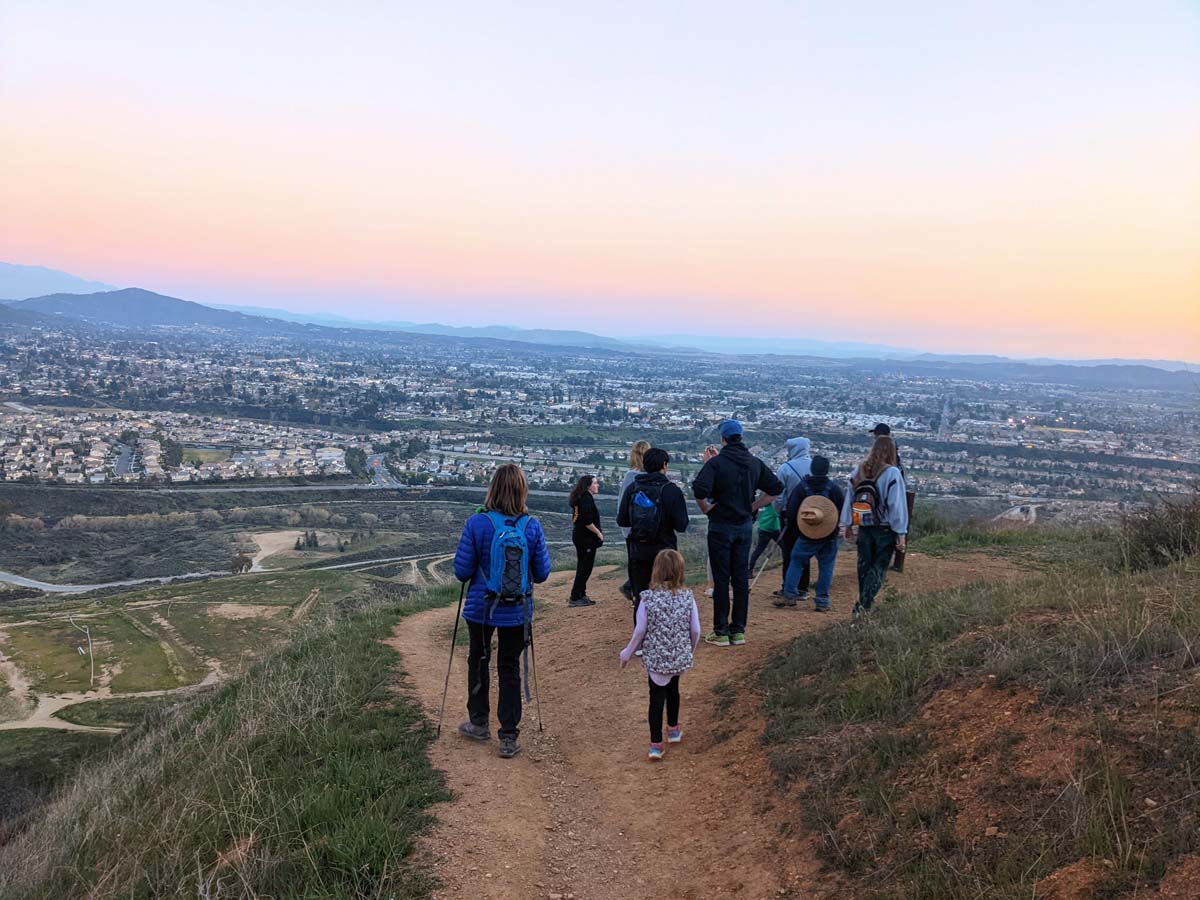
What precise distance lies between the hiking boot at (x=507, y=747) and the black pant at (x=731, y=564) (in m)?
2.44

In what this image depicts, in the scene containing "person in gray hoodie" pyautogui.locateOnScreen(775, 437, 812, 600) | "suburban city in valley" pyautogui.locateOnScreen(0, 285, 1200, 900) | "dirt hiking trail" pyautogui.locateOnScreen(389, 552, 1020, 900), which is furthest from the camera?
"person in gray hoodie" pyautogui.locateOnScreen(775, 437, 812, 600)

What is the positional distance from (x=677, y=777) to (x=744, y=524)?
7.98 feet

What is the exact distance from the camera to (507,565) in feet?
17.0

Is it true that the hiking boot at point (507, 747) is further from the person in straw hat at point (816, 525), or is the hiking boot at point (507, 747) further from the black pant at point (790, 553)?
the black pant at point (790, 553)

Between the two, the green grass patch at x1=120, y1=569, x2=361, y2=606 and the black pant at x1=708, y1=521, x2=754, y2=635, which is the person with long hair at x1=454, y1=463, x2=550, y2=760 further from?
the green grass patch at x1=120, y1=569, x2=361, y2=606

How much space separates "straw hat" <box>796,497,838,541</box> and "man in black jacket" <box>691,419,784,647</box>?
0.95 m

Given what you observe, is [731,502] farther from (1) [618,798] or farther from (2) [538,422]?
(2) [538,422]

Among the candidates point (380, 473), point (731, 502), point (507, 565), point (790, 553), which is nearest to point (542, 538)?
point (507, 565)

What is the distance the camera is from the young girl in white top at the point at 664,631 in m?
5.18

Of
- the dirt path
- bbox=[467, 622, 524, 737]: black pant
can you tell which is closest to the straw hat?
bbox=[467, 622, 524, 737]: black pant

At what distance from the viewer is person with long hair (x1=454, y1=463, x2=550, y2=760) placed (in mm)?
5242

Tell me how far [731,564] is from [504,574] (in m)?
2.57

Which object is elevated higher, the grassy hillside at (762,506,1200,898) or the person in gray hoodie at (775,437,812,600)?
the person in gray hoodie at (775,437,812,600)

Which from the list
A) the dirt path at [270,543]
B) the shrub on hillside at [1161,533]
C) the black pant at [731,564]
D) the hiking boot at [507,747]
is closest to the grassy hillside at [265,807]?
the hiking boot at [507,747]
